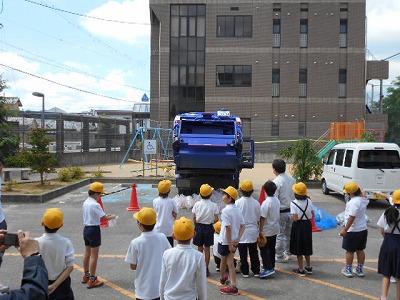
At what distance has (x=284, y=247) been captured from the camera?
7512 millimetres

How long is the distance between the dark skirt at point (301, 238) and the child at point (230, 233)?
120 cm

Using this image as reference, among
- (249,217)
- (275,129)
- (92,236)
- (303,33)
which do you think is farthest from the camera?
(303,33)

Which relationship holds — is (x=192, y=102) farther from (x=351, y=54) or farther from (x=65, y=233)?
(x=65, y=233)

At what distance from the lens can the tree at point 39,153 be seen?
48.7 feet

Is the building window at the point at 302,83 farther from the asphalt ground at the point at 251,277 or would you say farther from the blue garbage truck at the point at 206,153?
the asphalt ground at the point at 251,277

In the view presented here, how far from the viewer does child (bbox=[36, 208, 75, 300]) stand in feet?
13.5

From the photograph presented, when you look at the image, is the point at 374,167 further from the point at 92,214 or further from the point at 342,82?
the point at 342,82

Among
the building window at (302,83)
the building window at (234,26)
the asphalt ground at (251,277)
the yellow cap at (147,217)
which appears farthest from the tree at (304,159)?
the building window at (234,26)

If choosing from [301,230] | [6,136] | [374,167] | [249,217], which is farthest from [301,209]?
[6,136]

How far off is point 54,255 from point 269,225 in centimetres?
347

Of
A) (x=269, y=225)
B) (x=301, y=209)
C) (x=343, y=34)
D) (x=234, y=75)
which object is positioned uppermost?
(x=343, y=34)

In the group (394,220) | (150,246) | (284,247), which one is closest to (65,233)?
(284,247)

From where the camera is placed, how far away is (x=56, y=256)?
4.14 meters

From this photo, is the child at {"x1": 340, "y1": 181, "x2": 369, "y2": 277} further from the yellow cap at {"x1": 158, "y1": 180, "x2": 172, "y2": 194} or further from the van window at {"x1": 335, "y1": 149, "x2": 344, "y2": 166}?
the van window at {"x1": 335, "y1": 149, "x2": 344, "y2": 166}
